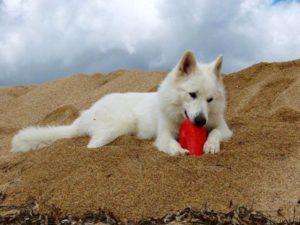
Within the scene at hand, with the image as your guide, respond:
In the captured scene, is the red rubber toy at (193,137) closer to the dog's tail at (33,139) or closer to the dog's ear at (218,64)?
the dog's ear at (218,64)

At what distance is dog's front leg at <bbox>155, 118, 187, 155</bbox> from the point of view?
4805 millimetres

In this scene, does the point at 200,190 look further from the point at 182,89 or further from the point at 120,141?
the point at 120,141

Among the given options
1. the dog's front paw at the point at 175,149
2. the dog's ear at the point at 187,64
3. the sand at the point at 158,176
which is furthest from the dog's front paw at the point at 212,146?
the dog's ear at the point at 187,64

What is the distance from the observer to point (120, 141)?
5738mm

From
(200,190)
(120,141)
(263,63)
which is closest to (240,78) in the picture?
(263,63)

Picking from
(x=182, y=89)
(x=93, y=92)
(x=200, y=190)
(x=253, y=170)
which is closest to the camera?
(x=200, y=190)

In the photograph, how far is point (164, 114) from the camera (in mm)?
5523

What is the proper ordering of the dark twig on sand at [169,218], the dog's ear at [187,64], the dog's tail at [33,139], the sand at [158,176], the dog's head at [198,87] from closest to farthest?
the dark twig on sand at [169,218]
the sand at [158,176]
the dog's head at [198,87]
the dog's ear at [187,64]
the dog's tail at [33,139]

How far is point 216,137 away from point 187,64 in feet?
2.84

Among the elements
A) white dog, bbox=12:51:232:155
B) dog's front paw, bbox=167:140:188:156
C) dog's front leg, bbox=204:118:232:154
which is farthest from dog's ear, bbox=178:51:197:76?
dog's front paw, bbox=167:140:188:156

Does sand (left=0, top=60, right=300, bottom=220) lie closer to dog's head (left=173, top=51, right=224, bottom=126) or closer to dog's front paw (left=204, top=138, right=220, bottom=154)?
dog's front paw (left=204, top=138, right=220, bottom=154)

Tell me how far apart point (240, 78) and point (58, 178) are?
5748mm

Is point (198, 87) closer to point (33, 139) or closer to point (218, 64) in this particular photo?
point (218, 64)

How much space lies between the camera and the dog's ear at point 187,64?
5130 mm
